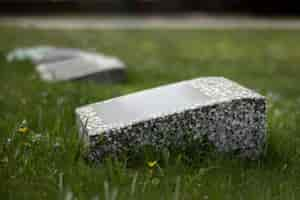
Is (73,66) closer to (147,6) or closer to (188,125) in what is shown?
(188,125)

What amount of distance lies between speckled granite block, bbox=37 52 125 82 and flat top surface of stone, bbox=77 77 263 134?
2503mm

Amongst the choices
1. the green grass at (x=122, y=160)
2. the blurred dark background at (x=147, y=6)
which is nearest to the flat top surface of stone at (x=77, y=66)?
the green grass at (x=122, y=160)

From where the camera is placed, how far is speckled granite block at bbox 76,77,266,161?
328cm

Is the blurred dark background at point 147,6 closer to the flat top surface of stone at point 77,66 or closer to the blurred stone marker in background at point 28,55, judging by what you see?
the blurred stone marker in background at point 28,55

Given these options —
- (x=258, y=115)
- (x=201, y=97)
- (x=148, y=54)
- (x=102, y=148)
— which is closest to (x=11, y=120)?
(x=102, y=148)

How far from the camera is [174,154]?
337 cm

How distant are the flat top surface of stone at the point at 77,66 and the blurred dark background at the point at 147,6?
1194 centimetres

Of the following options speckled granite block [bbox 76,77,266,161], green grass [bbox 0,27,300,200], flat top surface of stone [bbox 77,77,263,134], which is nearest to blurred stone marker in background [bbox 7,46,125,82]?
green grass [bbox 0,27,300,200]

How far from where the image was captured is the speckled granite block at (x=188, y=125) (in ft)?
10.8

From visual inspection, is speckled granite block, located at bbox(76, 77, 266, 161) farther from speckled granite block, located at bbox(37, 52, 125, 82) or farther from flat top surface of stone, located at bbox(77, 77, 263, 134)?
speckled granite block, located at bbox(37, 52, 125, 82)

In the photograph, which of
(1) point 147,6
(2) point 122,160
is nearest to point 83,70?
(2) point 122,160

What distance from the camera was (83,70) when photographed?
6.54 metres

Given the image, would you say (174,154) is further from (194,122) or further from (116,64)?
(116,64)

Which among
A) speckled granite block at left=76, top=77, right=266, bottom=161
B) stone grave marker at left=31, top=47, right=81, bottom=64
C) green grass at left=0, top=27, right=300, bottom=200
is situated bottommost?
stone grave marker at left=31, top=47, right=81, bottom=64
